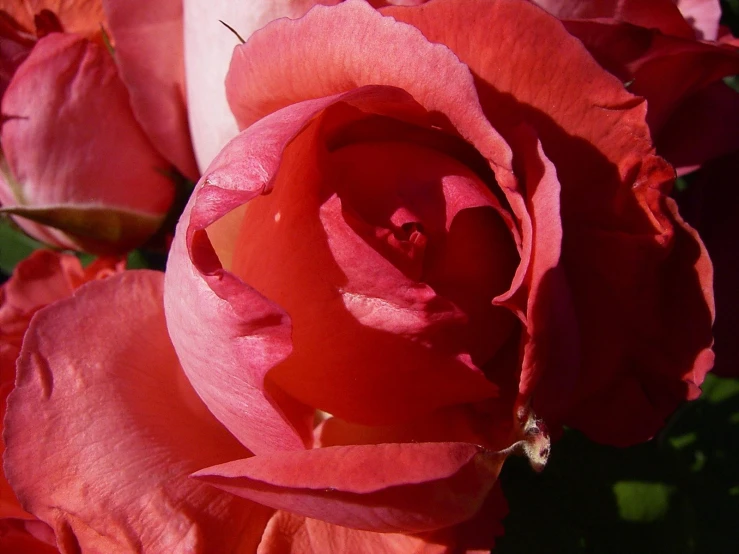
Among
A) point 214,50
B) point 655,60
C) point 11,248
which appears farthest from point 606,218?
point 11,248

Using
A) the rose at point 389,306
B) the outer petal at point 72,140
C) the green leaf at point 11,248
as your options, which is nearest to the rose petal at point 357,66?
the rose at point 389,306

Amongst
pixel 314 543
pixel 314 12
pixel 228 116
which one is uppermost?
pixel 314 12

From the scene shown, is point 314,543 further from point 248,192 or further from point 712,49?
point 712,49

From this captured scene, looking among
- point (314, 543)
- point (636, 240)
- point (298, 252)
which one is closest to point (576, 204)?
point (636, 240)

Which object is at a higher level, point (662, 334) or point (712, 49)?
point (712, 49)

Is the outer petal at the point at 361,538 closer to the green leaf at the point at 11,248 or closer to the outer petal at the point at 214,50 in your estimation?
the outer petal at the point at 214,50

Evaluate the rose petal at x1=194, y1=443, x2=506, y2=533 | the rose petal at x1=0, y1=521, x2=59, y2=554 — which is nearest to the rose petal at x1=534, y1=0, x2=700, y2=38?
the rose petal at x1=194, y1=443, x2=506, y2=533

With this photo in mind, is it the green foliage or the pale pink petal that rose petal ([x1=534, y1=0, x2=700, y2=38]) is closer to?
the pale pink petal
